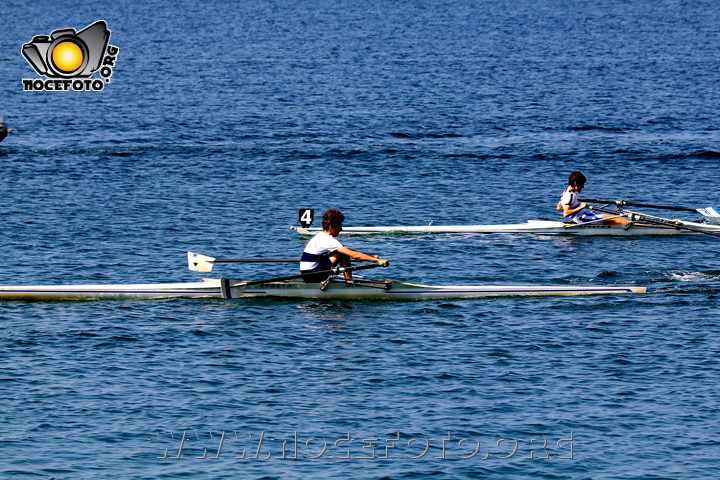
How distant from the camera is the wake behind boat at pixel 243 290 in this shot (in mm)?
21766

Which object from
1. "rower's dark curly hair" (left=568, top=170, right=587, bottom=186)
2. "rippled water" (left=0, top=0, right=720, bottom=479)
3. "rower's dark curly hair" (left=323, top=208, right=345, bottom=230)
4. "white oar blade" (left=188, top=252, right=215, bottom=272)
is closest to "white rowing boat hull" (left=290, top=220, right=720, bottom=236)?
"rippled water" (left=0, top=0, right=720, bottom=479)

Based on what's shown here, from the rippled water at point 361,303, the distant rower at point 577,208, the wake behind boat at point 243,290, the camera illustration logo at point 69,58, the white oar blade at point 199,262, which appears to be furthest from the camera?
the camera illustration logo at point 69,58

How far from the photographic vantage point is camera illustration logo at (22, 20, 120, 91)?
167 feet

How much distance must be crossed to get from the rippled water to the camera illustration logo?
1.64 m

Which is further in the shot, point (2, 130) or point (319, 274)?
point (2, 130)

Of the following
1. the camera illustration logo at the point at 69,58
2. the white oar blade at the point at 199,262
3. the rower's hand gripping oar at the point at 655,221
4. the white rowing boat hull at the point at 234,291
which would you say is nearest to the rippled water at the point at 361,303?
the white rowing boat hull at the point at 234,291

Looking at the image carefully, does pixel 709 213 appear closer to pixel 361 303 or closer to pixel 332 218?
pixel 361 303

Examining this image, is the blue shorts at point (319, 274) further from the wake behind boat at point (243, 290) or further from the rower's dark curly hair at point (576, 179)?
the rower's dark curly hair at point (576, 179)

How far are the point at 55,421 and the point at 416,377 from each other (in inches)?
242

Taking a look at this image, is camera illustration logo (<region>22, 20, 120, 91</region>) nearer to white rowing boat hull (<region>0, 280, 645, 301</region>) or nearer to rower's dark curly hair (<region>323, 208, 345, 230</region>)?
white rowing boat hull (<region>0, 280, 645, 301</region>)

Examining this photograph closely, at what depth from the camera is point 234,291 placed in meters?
21.8

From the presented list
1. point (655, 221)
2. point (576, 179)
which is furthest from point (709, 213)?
point (576, 179)

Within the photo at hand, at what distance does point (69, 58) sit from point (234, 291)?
1376 inches

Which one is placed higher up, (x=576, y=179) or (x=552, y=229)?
(x=576, y=179)
